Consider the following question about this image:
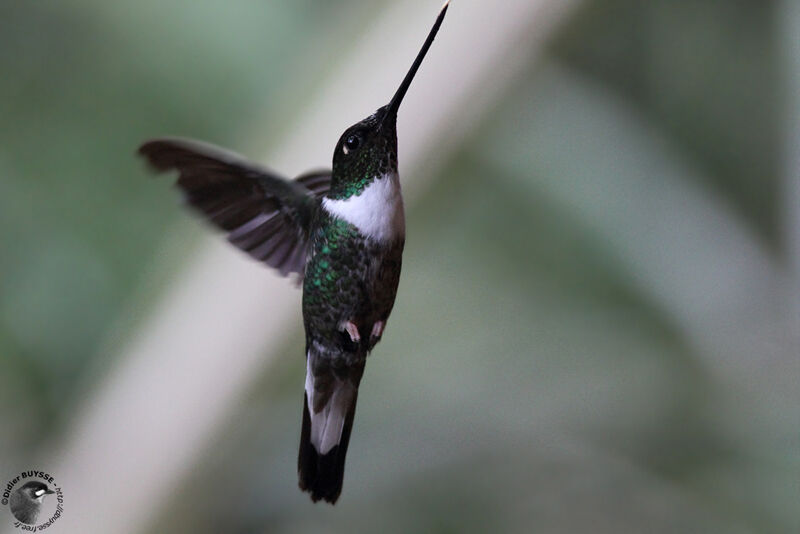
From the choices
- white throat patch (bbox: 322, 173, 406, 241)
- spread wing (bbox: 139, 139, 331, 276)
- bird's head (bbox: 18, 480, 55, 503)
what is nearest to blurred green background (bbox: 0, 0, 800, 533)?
bird's head (bbox: 18, 480, 55, 503)

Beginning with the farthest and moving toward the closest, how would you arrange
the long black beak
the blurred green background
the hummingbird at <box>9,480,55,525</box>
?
the blurred green background → the hummingbird at <box>9,480,55,525</box> → the long black beak

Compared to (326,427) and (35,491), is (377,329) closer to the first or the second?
(326,427)

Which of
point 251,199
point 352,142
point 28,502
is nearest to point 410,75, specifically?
point 352,142

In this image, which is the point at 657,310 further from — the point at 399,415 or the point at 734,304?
the point at 399,415

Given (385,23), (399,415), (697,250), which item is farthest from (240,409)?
(697,250)

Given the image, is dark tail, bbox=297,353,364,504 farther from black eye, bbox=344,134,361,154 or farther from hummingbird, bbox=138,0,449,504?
black eye, bbox=344,134,361,154

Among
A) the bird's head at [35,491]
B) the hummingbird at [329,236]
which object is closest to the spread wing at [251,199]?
the hummingbird at [329,236]
